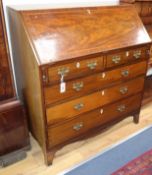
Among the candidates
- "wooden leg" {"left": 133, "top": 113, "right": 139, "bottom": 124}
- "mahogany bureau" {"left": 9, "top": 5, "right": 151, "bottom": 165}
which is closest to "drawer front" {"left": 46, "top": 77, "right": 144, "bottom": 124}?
"mahogany bureau" {"left": 9, "top": 5, "right": 151, "bottom": 165}

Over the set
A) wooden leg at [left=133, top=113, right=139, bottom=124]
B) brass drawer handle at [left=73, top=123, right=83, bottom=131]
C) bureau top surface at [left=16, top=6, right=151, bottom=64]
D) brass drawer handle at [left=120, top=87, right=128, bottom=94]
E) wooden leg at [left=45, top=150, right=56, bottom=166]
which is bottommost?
wooden leg at [left=45, top=150, right=56, bottom=166]

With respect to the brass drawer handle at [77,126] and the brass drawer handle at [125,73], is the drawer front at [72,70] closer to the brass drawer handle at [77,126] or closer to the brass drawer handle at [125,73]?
the brass drawer handle at [125,73]

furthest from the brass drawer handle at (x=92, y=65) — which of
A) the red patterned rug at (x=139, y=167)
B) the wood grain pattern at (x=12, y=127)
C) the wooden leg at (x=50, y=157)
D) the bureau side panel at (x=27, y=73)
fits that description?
the red patterned rug at (x=139, y=167)

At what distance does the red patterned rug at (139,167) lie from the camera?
1.67m

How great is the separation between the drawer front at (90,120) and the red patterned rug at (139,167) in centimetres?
42

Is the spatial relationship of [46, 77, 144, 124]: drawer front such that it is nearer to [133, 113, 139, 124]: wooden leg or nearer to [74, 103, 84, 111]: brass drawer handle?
[74, 103, 84, 111]: brass drawer handle

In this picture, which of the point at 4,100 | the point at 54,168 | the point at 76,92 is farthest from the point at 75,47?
the point at 54,168

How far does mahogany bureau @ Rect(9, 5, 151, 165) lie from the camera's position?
1.40m

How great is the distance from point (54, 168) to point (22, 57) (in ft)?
3.14

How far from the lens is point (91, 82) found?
5.29 feet

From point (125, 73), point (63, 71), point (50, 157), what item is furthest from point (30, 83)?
point (125, 73)

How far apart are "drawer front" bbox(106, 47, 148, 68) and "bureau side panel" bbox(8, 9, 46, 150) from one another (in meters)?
0.60

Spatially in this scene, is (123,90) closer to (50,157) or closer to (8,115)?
(50,157)

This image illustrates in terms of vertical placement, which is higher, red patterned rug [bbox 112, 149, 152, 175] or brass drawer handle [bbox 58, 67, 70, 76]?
brass drawer handle [bbox 58, 67, 70, 76]
